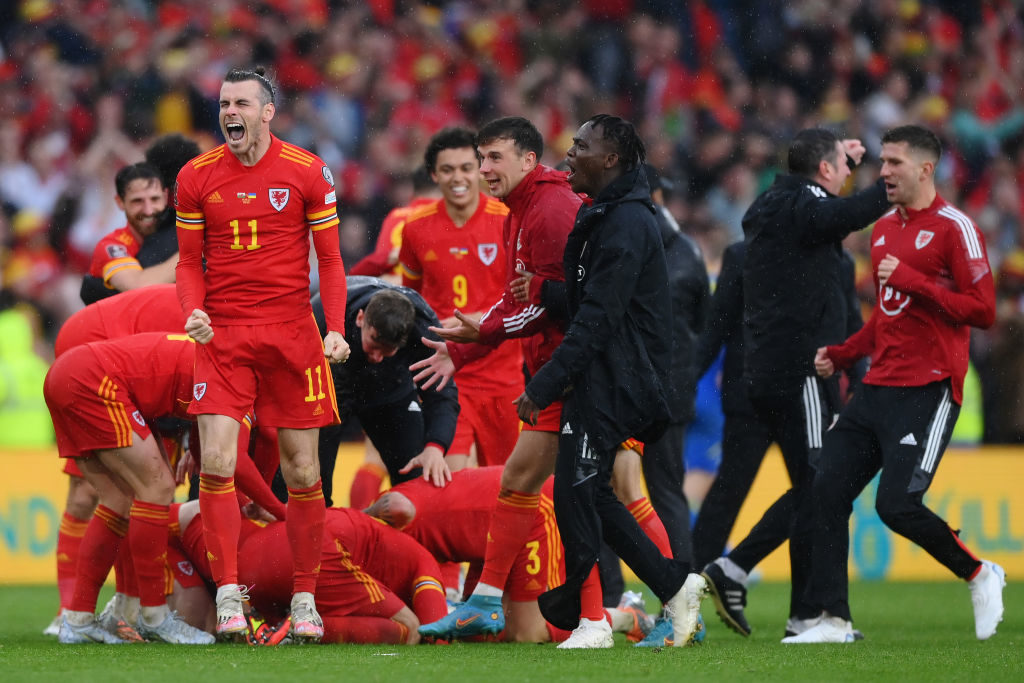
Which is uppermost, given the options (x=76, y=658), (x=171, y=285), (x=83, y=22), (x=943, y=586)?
(x=83, y=22)

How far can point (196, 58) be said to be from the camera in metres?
15.7

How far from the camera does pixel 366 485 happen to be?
9.28 m

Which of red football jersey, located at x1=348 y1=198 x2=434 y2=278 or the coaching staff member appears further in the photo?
red football jersey, located at x1=348 y1=198 x2=434 y2=278

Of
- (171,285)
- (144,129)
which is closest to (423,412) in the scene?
(171,285)

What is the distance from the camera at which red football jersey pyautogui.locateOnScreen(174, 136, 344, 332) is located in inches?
262

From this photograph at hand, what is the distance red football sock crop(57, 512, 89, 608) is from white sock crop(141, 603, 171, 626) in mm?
1306

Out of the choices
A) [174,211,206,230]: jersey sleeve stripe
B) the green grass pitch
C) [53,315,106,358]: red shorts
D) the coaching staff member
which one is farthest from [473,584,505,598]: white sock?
[53,315,106,358]: red shorts

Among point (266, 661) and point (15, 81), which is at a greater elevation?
point (15, 81)

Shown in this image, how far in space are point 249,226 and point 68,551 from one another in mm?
2723

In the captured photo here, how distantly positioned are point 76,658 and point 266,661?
2.82 feet

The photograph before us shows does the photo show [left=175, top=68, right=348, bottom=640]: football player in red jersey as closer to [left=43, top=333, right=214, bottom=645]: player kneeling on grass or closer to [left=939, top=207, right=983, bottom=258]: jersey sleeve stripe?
[left=43, top=333, right=214, bottom=645]: player kneeling on grass

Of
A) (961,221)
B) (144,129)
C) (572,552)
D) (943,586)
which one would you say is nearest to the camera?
(572,552)

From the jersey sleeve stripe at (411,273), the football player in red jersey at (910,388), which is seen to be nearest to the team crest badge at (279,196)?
the jersey sleeve stripe at (411,273)

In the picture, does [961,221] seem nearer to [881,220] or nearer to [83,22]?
[881,220]
